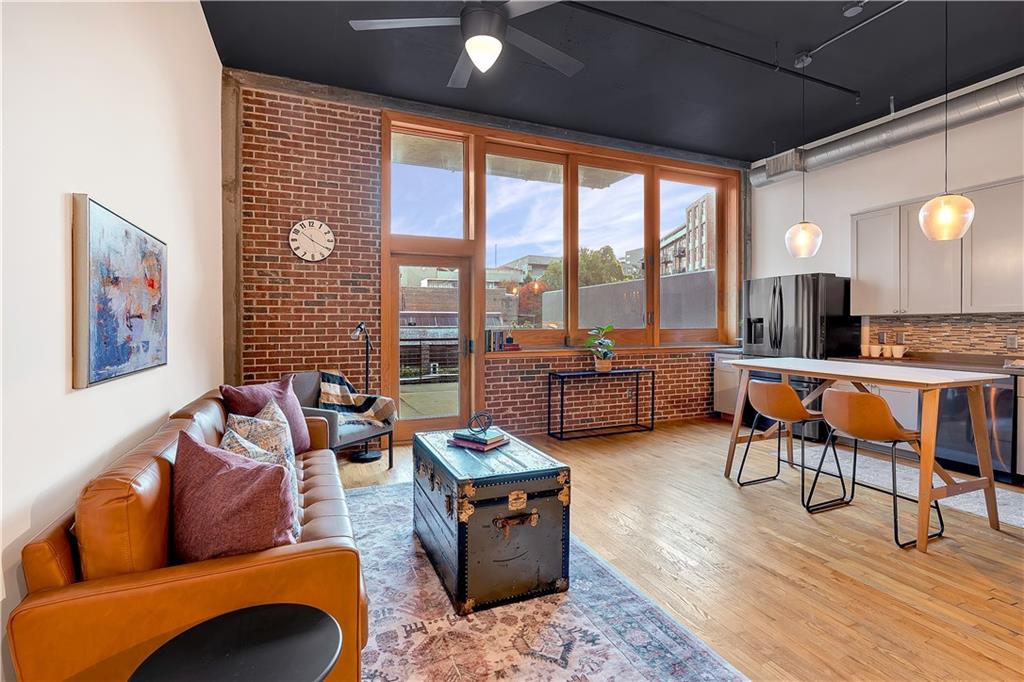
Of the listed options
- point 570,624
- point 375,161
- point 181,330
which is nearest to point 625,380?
point 375,161

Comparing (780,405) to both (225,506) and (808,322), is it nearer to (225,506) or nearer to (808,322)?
(808,322)

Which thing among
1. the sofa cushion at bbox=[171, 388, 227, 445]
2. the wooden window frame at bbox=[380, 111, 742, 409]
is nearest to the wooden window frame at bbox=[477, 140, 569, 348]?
the wooden window frame at bbox=[380, 111, 742, 409]

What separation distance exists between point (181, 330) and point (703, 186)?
20.3ft

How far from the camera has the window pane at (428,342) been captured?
4984 millimetres

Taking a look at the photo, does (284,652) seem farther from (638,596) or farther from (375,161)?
(375,161)

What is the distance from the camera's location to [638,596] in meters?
2.27

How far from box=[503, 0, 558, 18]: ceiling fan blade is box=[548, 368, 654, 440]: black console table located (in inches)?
136

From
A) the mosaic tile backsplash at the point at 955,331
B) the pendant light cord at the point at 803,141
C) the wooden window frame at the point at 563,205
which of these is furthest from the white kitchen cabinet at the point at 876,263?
the wooden window frame at the point at 563,205

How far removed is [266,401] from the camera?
3045 millimetres

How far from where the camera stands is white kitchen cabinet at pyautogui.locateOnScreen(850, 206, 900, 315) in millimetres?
4797

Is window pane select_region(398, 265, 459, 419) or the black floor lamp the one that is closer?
the black floor lamp

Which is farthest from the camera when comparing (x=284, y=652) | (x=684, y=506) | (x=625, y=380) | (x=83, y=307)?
(x=625, y=380)

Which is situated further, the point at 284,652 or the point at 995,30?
the point at 995,30

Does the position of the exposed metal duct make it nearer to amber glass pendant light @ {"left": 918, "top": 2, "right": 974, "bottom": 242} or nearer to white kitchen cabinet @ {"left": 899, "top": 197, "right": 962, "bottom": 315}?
white kitchen cabinet @ {"left": 899, "top": 197, "right": 962, "bottom": 315}
